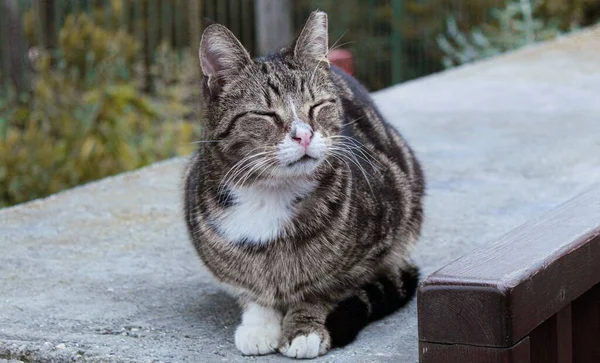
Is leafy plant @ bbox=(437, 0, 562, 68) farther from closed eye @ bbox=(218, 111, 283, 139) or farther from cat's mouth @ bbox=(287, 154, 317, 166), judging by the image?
cat's mouth @ bbox=(287, 154, 317, 166)

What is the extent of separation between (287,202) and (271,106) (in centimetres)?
24

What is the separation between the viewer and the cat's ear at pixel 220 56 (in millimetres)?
2520

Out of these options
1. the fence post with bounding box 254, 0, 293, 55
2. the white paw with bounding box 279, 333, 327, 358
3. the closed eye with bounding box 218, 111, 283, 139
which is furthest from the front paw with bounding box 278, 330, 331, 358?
the fence post with bounding box 254, 0, 293, 55

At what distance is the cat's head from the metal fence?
10cm

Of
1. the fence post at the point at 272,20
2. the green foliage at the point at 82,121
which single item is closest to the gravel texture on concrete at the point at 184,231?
the green foliage at the point at 82,121

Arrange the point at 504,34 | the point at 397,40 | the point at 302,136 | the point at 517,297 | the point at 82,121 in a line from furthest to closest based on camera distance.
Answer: the point at 397,40, the point at 504,34, the point at 82,121, the point at 302,136, the point at 517,297

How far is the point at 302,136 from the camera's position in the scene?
2.34 metres

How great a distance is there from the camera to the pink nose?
2340 mm

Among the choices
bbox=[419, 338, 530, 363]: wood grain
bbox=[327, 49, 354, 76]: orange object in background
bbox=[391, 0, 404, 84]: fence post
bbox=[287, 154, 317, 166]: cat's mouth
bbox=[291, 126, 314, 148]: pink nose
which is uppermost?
bbox=[291, 126, 314, 148]: pink nose

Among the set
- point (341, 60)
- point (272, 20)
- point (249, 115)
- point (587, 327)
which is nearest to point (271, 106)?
point (249, 115)

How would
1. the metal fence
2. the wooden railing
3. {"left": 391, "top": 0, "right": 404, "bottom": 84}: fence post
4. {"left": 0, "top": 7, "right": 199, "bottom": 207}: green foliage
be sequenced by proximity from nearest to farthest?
1. the wooden railing
2. {"left": 0, "top": 7, "right": 199, "bottom": 207}: green foliage
3. the metal fence
4. {"left": 391, "top": 0, "right": 404, "bottom": 84}: fence post

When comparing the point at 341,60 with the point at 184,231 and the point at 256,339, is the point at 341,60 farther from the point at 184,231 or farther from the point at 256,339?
the point at 256,339

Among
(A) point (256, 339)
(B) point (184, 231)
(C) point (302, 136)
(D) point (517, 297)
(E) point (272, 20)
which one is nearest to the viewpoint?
(D) point (517, 297)

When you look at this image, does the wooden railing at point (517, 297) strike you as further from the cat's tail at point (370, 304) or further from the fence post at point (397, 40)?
the fence post at point (397, 40)
